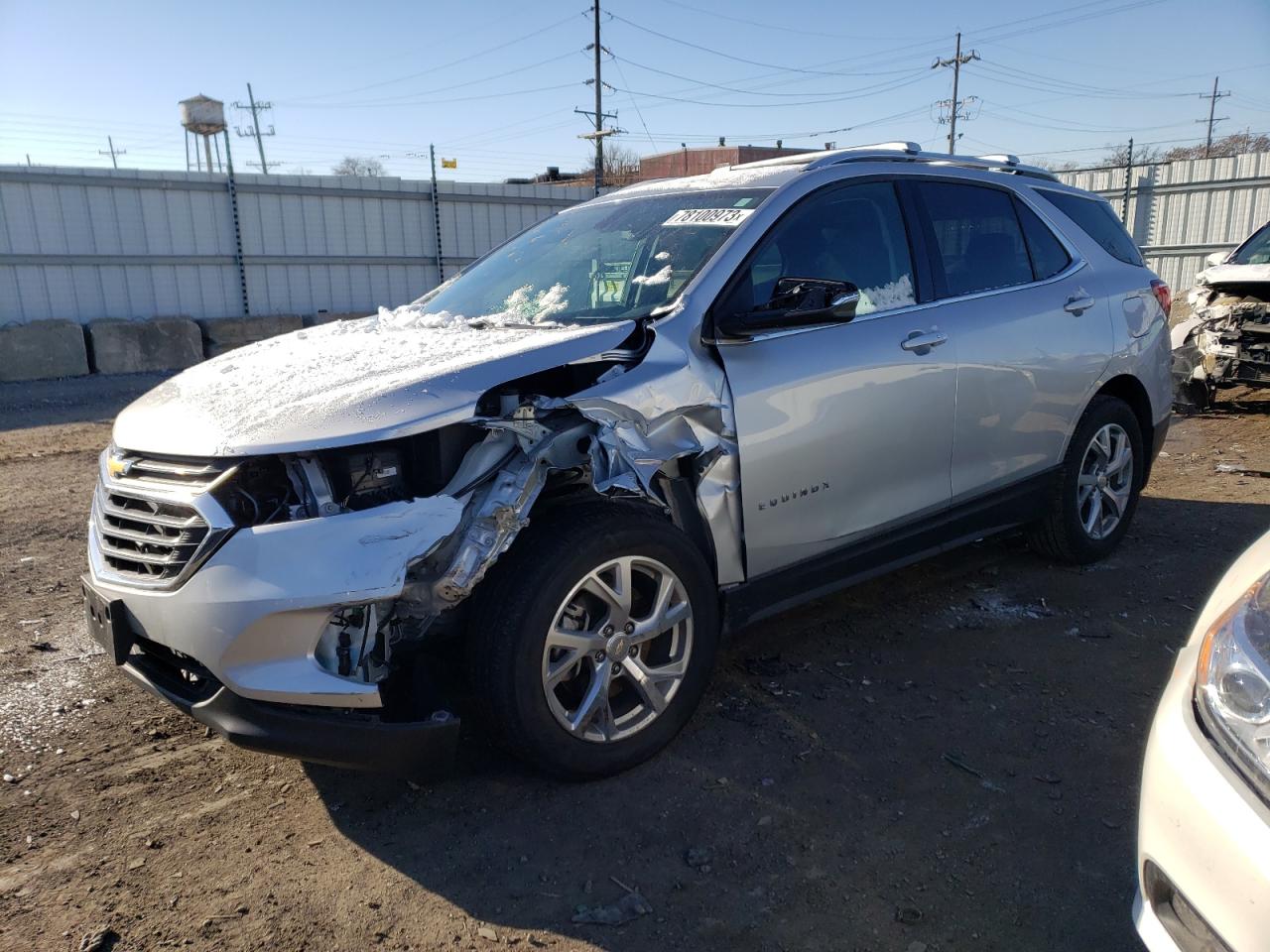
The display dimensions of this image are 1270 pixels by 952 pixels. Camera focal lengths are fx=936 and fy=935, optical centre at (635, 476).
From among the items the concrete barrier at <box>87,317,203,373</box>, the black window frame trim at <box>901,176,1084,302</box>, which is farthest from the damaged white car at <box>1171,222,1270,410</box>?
the concrete barrier at <box>87,317,203,373</box>

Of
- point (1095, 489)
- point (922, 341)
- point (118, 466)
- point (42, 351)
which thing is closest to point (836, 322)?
point (922, 341)

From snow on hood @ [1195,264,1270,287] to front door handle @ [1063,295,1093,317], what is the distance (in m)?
5.37

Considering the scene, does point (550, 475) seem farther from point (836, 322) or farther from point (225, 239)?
point (225, 239)

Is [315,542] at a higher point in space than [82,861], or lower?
higher

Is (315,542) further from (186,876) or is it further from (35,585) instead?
(35,585)

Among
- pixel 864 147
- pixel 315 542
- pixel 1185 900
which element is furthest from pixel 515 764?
pixel 864 147

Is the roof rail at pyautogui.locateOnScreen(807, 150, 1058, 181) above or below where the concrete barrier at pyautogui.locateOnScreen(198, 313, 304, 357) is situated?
above

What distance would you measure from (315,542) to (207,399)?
79 centimetres

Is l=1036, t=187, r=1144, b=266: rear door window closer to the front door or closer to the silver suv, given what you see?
the silver suv

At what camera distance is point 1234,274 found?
344 inches

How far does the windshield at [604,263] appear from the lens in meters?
3.39

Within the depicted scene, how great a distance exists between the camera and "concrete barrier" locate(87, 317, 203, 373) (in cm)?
1236

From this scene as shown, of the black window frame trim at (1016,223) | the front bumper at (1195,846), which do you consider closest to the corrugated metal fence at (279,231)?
the black window frame trim at (1016,223)

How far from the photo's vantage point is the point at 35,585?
4699mm
